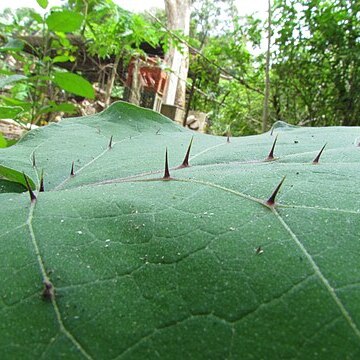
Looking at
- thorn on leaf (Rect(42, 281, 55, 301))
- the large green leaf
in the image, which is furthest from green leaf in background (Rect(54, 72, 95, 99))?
thorn on leaf (Rect(42, 281, 55, 301))

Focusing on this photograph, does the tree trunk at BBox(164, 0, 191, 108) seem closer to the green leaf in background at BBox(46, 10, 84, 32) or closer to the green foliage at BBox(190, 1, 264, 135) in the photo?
the green foliage at BBox(190, 1, 264, 135)

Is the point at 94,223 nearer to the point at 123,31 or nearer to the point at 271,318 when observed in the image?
the point at 271,318

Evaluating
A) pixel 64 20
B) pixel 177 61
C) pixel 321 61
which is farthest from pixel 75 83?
pixel 177 61

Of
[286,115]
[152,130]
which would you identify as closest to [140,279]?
[152,130]

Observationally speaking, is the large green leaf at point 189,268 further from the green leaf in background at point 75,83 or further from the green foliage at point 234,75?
the green foliage at point 234,75

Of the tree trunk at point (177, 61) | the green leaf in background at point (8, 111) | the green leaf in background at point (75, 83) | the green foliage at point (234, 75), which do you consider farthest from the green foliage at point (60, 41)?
the tree trunk at point (177, 61)
